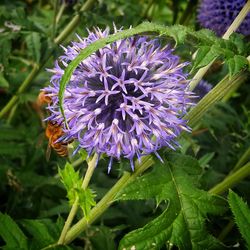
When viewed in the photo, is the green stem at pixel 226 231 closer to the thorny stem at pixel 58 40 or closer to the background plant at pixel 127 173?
the background plant at pixel 127 173

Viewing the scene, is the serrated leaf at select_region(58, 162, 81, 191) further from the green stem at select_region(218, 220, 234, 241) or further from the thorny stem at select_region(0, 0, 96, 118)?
the thorny stem at select_region(0, 0, 96, 118)

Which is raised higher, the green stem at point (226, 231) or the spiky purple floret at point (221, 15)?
the spiky purple floret at point (221, 15)

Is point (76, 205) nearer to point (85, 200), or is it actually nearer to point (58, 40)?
point (85, 200)

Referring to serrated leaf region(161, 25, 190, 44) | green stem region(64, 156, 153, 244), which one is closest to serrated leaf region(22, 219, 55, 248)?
green stem region(64, 156, 153, 244)

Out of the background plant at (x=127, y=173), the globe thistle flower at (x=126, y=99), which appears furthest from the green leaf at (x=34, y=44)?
the globe thistle flower at (x=126, y=99)

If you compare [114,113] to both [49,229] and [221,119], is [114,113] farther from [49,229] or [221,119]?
[221,119]

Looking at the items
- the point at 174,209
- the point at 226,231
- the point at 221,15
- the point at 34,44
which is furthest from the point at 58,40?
the point at 174,209

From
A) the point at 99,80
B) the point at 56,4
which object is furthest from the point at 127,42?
the point at 56,4
